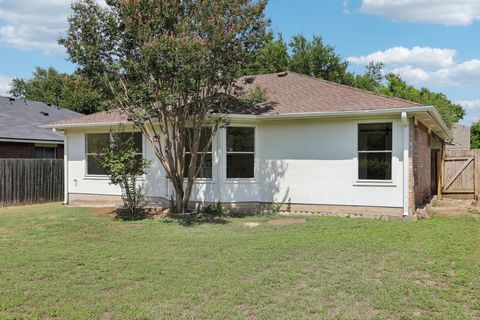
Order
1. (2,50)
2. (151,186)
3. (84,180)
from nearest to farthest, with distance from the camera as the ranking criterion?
(151,186) → (84,180) → (2,50)

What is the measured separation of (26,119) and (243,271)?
18.0 m

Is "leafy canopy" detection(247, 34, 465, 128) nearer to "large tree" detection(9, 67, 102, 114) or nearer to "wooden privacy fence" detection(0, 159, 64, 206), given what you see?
"large tree" detection(9, 67, 102, 114)

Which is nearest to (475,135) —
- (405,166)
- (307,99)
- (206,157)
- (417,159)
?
(417,159)

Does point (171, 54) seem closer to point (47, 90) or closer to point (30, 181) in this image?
point (30, 181)

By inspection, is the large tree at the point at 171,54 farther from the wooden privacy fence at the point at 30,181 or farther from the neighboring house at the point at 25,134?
the neighboring house at the point at 25,134

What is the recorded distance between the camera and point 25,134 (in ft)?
59.8

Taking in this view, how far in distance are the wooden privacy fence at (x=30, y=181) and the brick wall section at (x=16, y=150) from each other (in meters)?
1.53

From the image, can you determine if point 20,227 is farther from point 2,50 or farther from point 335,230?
point 2,50

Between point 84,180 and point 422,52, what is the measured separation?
3194 centimetres

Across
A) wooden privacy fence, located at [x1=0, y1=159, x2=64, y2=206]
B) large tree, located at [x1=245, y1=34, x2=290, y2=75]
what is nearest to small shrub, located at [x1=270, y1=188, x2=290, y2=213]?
wooden privacy fence, located at [x1=0, y1=159, x2=64, y2=206]

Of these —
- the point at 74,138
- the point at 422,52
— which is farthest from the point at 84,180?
the point at 422,52

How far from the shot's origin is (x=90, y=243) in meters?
8.53

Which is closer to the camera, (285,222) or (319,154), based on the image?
(285,222)

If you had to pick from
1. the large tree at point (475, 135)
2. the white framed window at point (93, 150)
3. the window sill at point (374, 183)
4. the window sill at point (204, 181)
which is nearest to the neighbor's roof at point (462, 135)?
the large tree at point (475, 135)
